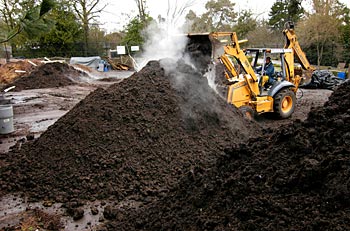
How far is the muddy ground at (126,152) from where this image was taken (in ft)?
13.0

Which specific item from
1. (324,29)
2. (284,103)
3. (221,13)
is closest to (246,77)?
(284,103)

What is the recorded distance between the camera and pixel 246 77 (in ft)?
25.8

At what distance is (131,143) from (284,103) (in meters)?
5.11

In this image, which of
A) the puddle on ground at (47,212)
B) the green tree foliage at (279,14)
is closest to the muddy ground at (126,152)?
the puddle on ground at (47,212)

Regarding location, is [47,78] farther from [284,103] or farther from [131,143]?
[131,143]

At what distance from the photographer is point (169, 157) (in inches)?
197

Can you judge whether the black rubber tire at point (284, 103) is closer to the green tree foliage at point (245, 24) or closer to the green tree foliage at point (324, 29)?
the green tree foliage at point (324, 29)

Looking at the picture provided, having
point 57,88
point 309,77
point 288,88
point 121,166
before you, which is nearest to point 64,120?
point 121,166

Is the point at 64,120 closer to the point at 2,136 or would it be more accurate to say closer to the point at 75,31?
the point at 2,136

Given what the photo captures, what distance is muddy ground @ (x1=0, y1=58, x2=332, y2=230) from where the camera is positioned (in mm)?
3971

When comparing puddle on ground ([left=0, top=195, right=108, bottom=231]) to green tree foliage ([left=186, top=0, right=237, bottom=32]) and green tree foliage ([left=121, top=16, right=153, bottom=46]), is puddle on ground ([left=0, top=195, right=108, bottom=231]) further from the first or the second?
green tree foliage ([left=186, top=0, right=237, bottom=32])

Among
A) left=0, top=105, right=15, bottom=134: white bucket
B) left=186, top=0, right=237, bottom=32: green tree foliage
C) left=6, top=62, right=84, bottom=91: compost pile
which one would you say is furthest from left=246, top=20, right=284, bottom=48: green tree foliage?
left=0, top=105, right=15, bottom=134: white bucket

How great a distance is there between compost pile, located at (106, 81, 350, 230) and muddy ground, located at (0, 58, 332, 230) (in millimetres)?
51

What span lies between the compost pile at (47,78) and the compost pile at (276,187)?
44.6ft
